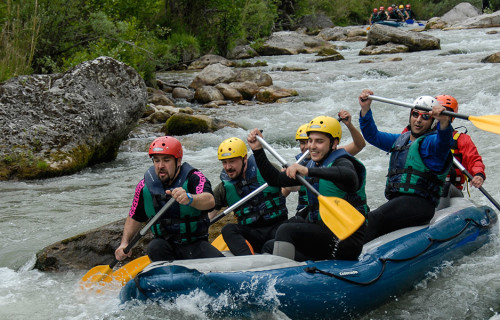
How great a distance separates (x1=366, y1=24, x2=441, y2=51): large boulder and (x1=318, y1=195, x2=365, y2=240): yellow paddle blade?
14.6m

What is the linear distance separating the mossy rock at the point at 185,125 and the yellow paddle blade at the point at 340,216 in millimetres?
6384

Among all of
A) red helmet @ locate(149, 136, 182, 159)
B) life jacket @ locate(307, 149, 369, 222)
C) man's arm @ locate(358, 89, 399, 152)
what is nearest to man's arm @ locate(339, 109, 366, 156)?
man's arm @ locate(358, 89, 399, 152)

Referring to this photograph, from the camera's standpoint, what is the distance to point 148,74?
42.6 ft

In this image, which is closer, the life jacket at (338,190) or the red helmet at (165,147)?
the life jacket at (338,190)

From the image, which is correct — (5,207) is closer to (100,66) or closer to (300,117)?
(100,66)

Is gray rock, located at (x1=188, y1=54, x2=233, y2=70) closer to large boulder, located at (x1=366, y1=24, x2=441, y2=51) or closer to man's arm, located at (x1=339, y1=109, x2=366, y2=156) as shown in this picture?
large boulder, located at (x1=366, y1=24, x2=441, y2=51)

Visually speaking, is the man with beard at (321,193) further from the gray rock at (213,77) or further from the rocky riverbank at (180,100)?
the gray rock at (213,77)

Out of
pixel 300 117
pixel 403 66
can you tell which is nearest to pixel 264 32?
pixel 403 66

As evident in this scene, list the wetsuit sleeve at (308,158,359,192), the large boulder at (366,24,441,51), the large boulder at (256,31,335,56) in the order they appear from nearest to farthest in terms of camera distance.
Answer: the wetsuit sleeve at (308,158,359,192), the large boulder at (366,24,441,51), the large boulder at (256,31,335,56)

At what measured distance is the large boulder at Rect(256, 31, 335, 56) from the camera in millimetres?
19781

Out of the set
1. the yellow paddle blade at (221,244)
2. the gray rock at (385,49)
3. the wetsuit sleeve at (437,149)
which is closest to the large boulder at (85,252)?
the yellow paddle blade at (221,244)

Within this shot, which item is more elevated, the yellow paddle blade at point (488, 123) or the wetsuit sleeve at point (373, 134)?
the yellow paddle blade at point (488, 123)

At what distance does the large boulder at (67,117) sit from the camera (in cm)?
744

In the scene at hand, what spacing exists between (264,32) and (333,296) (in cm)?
1880
